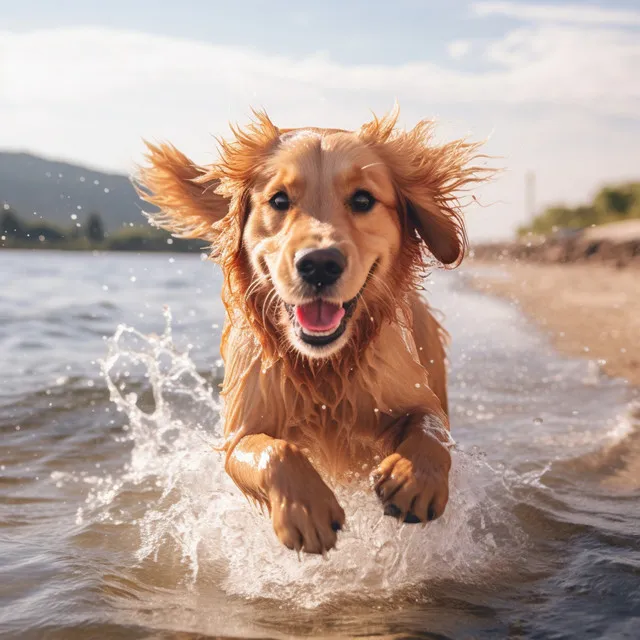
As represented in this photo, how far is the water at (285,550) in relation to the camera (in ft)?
9.37

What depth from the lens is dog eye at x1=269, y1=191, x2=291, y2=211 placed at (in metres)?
3.09

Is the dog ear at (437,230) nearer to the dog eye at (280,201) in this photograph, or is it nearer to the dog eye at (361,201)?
the dog eye at (361,201)

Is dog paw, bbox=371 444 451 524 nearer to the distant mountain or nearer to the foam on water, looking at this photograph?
the foam on water

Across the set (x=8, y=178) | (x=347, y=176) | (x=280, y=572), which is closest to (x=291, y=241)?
(x=347, y=176)

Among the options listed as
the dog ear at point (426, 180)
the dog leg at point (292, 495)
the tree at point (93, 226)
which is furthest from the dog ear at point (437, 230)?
the tree at point (93, 226)

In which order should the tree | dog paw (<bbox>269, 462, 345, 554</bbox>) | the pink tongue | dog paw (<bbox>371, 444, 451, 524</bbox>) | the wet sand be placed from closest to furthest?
dog paw (<bbox>269, 462, 345, 554</bbox>) → dog paw (<bbox>371, 444, 451, 524</bbox>) → the pink tongue → the tree → the wet sand

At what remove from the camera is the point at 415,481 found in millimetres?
2727

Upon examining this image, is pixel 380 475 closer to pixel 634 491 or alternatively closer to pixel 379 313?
pixel 379 313

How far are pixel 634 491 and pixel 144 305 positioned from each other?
10.4 meters

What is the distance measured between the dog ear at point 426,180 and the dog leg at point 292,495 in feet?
3.55

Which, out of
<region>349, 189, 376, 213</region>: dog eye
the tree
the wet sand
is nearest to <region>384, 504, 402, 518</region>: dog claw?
<region>349, 189, 376, 213</region>: dog eye

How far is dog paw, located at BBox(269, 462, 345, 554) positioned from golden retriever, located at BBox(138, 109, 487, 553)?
1 cm

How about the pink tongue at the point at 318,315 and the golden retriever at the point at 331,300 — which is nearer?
the golden retriever at the point at 331,300

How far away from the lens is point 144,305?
44.5 feet
